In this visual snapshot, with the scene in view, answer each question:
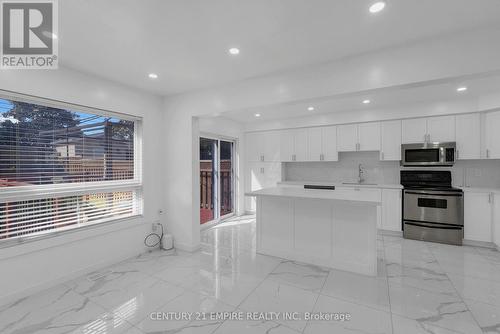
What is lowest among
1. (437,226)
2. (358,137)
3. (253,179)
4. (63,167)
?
(437,226)

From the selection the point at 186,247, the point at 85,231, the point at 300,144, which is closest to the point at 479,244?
the point at 300,144

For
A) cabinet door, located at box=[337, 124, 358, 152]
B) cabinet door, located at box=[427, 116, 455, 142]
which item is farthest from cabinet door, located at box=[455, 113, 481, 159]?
cabinet door, located at box=[337, 124, 358, 152]

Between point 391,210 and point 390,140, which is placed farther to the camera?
point 390,140

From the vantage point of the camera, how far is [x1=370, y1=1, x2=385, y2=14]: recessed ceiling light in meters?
1.60

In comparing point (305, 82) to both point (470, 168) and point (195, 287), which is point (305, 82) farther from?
point (470, 168)

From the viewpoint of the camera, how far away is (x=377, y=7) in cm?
164

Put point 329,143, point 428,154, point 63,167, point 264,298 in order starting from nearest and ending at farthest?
point 264,298 → point 63,167 → point 428,154 → point 329,143

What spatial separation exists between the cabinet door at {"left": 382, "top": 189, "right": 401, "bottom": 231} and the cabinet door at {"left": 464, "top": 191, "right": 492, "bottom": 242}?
937mm

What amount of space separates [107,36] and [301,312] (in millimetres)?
3120

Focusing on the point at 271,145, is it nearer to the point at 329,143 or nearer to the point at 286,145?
the point at 286,145

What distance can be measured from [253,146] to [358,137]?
2534 mm

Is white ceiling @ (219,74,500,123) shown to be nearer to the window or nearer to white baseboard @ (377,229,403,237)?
the window

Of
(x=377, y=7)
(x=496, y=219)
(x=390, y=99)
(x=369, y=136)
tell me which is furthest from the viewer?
(x=369, y=136)

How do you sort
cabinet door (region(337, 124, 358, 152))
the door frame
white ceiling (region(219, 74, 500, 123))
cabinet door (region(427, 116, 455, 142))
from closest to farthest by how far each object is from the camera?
white ceiling (region(219, 74, 500, 123))
cabinet door (region(427, 116, 455, 142))
cabinet door (region(337, 124, 358, 152))
the door frame
